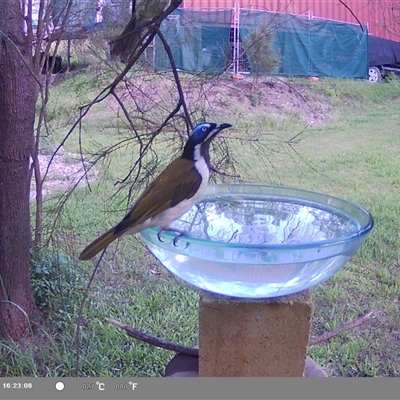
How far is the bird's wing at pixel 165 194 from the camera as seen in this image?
0.95 meters

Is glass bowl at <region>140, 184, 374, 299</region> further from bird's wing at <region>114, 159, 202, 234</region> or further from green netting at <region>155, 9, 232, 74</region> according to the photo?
green netting at <region>155, 9, 232, 74</region>

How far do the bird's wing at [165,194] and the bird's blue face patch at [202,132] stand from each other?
39 millimetres

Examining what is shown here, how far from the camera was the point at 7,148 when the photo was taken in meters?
1.67

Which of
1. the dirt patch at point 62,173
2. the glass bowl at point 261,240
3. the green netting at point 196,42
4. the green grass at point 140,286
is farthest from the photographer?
the dirt patch at point 62,173

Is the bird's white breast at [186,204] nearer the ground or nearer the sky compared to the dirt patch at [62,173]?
nearer the sky

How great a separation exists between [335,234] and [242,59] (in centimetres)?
125

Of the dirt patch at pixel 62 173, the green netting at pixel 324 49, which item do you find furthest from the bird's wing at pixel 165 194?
the green netting at pixel 324 49

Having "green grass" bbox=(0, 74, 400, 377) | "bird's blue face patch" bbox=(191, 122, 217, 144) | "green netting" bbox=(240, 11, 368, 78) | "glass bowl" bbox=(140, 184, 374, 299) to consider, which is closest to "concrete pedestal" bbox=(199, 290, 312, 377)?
"glass bowl" bbox=(140, 184, 374, 299)

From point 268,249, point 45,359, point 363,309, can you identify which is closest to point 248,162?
point 363,309

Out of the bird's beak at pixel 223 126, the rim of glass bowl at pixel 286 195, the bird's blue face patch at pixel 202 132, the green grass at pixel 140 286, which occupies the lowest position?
the green grass at pixel 140 286

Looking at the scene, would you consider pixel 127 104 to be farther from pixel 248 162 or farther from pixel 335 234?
pixel 335 234

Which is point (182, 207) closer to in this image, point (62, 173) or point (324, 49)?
point (62, 173)

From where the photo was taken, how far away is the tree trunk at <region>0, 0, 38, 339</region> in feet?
5.34

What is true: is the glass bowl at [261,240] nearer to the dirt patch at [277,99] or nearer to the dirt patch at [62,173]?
the dirt patch at [277,99]
